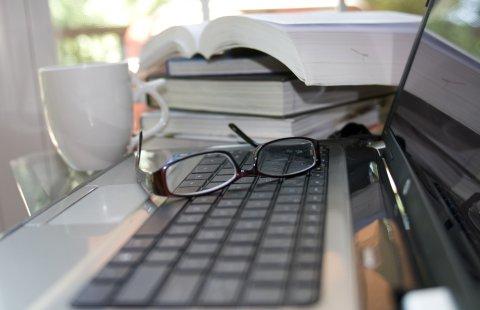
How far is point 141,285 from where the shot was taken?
0.84ft

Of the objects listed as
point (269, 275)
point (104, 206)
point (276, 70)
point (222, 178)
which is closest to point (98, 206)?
point (104, 206)

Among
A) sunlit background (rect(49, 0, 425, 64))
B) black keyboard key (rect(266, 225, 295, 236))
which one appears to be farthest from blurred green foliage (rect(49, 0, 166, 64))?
black keyboard key (rect(266, 225, 295, 236))

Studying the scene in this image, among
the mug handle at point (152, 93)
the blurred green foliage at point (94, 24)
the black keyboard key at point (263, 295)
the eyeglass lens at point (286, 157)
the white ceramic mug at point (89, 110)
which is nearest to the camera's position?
the black keyboard key at point (263, 295)

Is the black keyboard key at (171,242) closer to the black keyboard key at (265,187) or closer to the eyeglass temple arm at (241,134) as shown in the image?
the black keyboard key at (265,187)

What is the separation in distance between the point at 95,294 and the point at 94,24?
Result: 802 millimetres

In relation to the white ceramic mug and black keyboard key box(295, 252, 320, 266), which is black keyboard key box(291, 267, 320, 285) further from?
the white ceramic mug

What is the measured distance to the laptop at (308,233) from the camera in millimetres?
247

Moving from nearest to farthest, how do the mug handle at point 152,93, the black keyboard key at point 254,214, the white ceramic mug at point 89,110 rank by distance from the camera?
the black keyboard key at point 254,214 < the white ceramic mug at point 89,110 < the mug handle at point 152,93

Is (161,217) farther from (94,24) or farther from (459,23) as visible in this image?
(94,24)

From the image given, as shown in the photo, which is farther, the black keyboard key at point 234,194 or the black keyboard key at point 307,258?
the black keyboard key at point 234,194

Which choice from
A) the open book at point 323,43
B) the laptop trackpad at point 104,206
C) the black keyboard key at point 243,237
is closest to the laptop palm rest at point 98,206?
the laptop trackpad at point 104,206

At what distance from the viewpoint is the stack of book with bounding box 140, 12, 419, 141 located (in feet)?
1.79

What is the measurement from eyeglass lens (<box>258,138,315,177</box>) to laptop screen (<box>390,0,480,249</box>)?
9 cm

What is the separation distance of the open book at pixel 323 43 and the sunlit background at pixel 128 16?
30 centimetres
